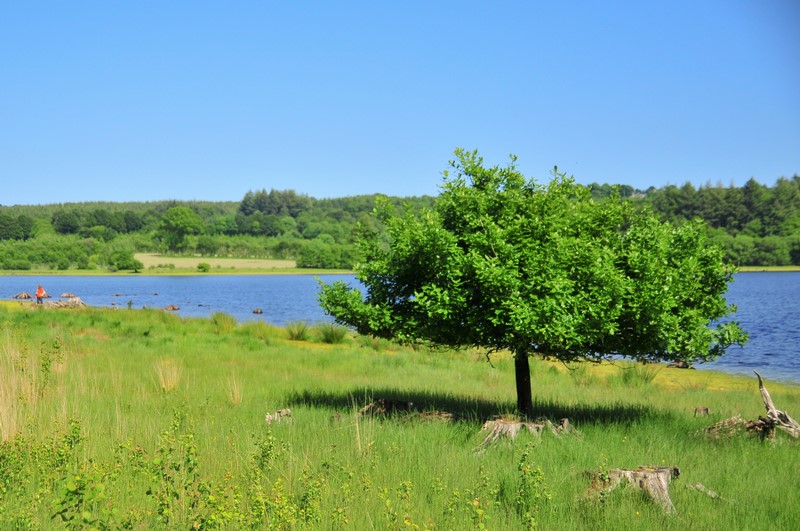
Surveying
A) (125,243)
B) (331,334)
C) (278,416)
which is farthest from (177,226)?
(278,416)

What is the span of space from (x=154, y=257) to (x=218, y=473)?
172 m

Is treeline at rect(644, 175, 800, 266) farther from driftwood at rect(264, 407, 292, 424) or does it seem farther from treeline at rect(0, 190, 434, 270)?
driftwood at rect(264, 407, 292, 424)

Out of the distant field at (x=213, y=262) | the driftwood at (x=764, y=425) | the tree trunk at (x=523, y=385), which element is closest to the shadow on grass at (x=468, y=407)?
the tree trunk at (x=523, y=385)

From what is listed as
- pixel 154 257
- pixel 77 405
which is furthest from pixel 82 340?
pixel 154 257

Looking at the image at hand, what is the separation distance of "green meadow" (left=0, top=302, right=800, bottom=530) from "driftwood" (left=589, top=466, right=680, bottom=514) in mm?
117

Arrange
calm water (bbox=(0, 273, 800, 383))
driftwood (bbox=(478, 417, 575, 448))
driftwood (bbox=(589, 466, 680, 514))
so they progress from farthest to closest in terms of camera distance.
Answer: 1. calm water (bbox=(0, 273, 800, 383))
2. driftwood (bbox=(478, 417, 575, 448))
3. driftwood (bbox=(589, 466, 680, 514))

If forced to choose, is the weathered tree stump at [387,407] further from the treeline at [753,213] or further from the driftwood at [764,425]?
the treeline at [753,213]

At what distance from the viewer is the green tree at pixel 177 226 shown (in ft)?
595

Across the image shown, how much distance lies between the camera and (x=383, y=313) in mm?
12094

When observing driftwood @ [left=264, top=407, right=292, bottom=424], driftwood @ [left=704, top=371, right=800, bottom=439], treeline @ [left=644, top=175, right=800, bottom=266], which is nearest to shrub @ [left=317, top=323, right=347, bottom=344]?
driftwood @ [left=264, top=407, right=292, bottom=424]

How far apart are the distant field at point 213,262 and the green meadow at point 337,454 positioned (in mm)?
144810

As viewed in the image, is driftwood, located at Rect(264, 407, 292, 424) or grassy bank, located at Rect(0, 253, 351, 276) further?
grassy bank, located at Rect(0, 253, 351, 276)

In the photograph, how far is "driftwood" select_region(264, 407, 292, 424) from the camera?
36.2 feet

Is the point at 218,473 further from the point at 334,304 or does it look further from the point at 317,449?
the point at 334,304
